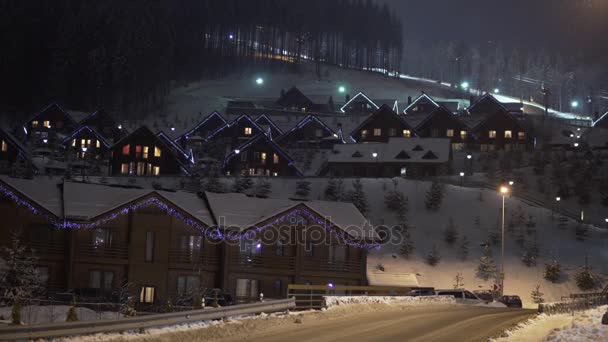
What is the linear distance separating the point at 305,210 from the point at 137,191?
1042 centimetres

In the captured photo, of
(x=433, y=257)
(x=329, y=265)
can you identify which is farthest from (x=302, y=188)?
(x=329, y=265)

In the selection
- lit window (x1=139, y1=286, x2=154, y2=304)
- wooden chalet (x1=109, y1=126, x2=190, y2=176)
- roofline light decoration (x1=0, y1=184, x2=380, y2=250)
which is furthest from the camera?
wooden chalet (x1=109, y1=126, x2=190, y2=176)

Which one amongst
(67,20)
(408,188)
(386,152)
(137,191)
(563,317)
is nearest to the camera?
(563,317)

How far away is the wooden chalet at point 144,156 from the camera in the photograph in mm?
87375

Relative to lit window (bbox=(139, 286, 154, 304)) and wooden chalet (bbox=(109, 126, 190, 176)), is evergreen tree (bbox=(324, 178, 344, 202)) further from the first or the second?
lit window (bbox=(139, 286, 154, 304))

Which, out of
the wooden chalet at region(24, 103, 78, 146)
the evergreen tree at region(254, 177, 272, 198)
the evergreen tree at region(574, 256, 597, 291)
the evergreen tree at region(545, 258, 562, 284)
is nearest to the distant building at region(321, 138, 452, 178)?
the evergreen tree at region(254, 177, 272, 198)

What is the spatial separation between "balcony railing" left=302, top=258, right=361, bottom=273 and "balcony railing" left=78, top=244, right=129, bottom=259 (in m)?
10.9

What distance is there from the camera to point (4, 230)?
46.5 metres

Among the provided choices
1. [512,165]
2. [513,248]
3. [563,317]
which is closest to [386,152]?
[512,165]

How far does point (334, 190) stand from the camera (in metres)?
69.9

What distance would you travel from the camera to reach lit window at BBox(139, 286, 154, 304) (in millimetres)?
47344

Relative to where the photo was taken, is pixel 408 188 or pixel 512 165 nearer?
pixel 408 188

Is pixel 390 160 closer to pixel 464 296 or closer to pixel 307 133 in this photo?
pixel 307 133

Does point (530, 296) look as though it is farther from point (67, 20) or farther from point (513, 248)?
point (67, 20)
